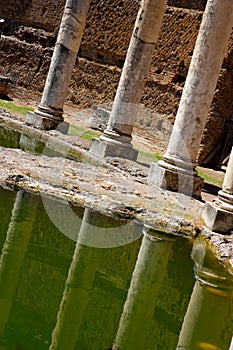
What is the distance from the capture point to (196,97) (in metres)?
9.55

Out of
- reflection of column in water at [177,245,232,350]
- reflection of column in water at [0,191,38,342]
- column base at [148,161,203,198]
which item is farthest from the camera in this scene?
column base at [148,161,203,198]

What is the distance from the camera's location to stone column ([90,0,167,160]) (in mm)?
12047

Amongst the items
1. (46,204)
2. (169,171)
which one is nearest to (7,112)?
(169,171)

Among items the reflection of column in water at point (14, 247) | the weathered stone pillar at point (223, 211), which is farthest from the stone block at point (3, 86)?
the weathered stone pillar at point (223, 211)

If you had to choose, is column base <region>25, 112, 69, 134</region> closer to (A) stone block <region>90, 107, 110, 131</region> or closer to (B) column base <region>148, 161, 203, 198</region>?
(A) stone block <region>90, 107, 110, 131</region>

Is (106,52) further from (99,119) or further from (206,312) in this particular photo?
(206,312)

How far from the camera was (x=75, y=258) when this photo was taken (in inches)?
232

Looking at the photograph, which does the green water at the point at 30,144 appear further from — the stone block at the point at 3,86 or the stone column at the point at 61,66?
the stone block at the point at 3,86

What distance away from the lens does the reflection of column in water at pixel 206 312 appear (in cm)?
466

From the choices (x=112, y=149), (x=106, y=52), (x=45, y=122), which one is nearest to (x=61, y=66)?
(x=45, y=122)

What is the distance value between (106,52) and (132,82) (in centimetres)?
836

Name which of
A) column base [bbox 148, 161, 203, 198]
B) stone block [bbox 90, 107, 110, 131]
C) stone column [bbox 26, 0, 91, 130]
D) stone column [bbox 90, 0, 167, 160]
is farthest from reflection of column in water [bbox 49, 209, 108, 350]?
stone block [bbox 90, 107, 110, 131]

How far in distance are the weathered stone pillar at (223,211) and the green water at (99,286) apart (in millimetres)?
668

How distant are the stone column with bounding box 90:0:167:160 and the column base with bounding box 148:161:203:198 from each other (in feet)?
7.42
